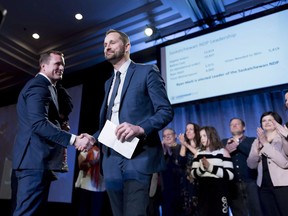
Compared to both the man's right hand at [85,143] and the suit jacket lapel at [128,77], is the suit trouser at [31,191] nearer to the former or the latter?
the man's right hand at [85,143]

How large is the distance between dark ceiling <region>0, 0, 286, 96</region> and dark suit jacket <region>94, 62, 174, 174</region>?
2.71m

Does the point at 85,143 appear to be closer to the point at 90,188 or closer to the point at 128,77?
the point at 128,77

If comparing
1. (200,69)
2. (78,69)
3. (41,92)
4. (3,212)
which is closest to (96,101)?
(78,69)

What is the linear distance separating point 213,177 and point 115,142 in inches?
65.3

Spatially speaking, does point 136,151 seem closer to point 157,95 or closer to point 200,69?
point 157,95

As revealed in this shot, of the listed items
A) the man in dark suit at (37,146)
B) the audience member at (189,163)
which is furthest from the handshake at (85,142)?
the audience member at (189,163)

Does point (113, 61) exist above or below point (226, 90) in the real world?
below

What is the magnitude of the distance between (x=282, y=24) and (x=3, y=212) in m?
5.76

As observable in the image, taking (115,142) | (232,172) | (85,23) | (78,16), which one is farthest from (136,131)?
(85,23)

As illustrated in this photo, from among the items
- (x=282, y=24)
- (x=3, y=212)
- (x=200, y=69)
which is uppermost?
(x=282, y=24)


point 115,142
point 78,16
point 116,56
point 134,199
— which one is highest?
point 78,16

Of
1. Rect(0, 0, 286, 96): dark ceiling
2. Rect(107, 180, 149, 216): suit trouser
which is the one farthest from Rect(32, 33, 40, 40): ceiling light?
Rect(107, 180, 149, 216): suit trouser

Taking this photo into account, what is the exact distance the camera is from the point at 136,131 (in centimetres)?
97

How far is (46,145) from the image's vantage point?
149 cm
